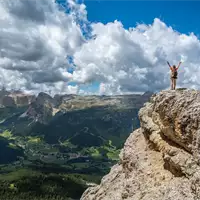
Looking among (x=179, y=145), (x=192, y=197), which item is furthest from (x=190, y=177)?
(x=179, y=145)

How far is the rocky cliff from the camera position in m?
23.9

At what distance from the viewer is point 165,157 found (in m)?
29.0

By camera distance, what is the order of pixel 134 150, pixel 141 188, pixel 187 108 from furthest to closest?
pixel 134 150
pixel 141 188
pixel 187 108

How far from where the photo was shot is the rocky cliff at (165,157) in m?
23.9

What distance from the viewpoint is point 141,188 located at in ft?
93.8

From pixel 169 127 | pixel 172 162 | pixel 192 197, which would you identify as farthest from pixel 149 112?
pixel 192 197

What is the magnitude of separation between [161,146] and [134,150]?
6356 millimetres

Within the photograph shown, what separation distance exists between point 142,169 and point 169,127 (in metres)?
5.89

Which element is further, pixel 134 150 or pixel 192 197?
pixel 134 150

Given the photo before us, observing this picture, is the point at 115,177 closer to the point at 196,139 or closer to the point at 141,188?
the point at 141,188

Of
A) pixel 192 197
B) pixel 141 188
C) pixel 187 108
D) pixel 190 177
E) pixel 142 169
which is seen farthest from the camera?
pixel 142 169

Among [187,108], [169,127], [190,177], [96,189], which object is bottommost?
[96,189]

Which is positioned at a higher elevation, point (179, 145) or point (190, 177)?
point (179, 145)

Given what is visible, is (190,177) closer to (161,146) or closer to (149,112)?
(161,146)
